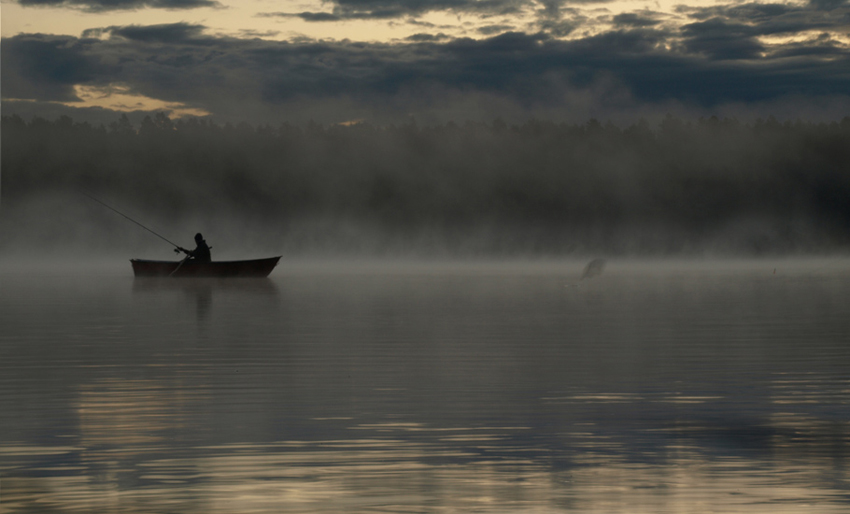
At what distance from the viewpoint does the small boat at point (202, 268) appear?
127 feet

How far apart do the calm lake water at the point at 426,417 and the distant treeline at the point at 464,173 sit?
127 metres

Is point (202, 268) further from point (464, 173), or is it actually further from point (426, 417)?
point (464, 173)

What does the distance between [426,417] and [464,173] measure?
14829cm

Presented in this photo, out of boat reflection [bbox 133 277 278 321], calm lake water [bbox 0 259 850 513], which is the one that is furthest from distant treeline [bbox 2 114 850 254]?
calm lake water [bbox 0 259 850 513]

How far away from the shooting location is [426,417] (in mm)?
9820

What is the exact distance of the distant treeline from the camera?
5768 inches

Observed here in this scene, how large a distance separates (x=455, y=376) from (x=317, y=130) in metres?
154

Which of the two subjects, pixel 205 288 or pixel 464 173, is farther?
pixel 464 173

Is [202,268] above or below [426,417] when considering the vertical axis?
below

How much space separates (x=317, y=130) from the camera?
165m

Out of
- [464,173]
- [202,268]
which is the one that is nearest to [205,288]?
[202,268]

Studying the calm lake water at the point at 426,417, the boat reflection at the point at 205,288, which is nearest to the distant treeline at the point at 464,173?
the boat reflection at the point at 205,288

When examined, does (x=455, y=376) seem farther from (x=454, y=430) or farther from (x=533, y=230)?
(x=533, y=230)

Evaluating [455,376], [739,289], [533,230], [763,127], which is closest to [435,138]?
[533,230]
